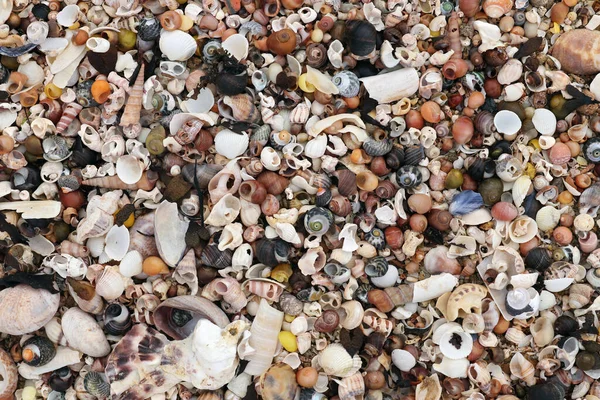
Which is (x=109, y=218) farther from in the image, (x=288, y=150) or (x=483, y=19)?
(x=483, y=19)

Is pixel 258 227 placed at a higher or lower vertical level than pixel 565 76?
lower

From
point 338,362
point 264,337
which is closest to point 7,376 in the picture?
point 264,337

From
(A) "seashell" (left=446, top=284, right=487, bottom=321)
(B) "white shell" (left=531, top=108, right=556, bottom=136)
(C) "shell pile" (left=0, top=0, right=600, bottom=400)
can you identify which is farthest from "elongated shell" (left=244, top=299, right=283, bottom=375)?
(B) "white shell" (left=531, top=108, right=556, bottom=136)

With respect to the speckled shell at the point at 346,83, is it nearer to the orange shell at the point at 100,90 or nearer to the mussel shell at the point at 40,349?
the orange shell at the point at 100,90

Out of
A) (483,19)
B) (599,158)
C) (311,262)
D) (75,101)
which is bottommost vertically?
(311,262)

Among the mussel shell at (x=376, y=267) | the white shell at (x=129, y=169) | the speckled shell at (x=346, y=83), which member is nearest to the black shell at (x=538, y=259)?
the mussel shell at (x=376, y=267)

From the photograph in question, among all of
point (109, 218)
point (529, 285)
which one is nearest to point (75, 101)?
point (109, 218)

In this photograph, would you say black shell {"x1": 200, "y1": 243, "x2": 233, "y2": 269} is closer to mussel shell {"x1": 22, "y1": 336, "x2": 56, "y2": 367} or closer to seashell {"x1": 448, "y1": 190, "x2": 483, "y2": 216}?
mussel shell {"x1": 22, "y1": 336, "x2": 56, "y2": 367}
